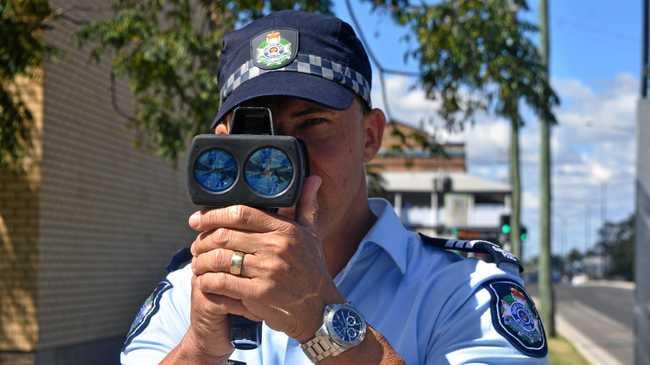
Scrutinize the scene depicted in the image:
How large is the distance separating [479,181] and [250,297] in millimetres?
41366

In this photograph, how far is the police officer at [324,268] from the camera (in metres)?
1.44

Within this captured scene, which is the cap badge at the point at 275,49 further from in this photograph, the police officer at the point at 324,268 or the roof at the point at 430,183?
the roof at the point at 430,183

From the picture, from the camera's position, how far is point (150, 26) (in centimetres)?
827

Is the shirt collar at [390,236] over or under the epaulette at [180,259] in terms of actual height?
over

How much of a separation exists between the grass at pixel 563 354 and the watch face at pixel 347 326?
11178 millimetres

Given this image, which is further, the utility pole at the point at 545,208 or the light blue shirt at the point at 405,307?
the utility pole at the point at 545,208

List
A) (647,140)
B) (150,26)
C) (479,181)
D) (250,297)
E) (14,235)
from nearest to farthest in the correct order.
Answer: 1. (250,297)
2. (647,140)
3. (150,26)
4. (14,235)
5. (479,181)

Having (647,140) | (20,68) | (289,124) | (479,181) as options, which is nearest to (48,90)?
(20,68)

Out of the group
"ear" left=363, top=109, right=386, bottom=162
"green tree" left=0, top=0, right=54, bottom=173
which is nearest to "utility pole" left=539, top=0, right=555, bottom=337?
"green tree" left=0, top=0, right=54, bottom=173

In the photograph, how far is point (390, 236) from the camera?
6.43 feet

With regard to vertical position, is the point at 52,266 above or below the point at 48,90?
below

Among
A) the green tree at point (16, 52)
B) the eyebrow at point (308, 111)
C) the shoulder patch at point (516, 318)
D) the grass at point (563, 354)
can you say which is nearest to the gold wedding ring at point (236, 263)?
the eyebrow at point (308, 111)

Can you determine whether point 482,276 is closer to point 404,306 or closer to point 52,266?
point 404,306

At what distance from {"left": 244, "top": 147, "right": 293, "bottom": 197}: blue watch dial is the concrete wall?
6.39m
